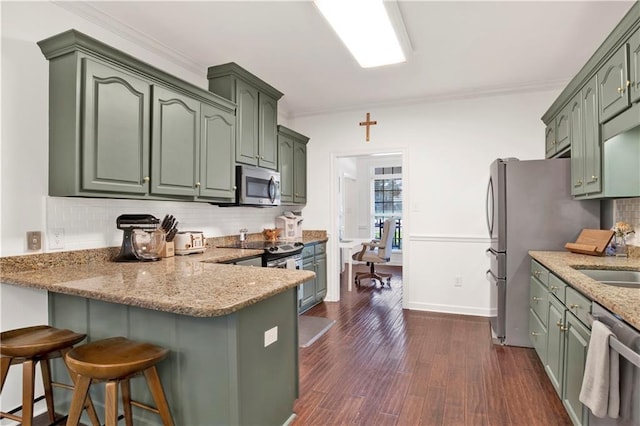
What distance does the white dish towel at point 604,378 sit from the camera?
4.50 feet

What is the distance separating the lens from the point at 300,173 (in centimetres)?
464

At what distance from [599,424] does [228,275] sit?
1918mm

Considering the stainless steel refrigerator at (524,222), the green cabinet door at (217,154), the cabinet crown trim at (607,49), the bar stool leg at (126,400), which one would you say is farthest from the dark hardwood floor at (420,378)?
the cabinet crown trim at (607,49)

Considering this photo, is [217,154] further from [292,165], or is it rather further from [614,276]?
[614,276]

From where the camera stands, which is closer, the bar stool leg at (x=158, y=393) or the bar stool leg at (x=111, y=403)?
the bar stool leg at (x=111, y=403)

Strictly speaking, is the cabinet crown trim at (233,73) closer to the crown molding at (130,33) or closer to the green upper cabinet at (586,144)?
the crown molding at (130,33)

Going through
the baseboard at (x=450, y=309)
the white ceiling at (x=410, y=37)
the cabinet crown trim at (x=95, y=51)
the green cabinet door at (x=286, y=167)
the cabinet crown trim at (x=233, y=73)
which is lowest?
the baseboard at (x=450, y=309)

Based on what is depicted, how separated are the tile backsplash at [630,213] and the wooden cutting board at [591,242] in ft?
0.79

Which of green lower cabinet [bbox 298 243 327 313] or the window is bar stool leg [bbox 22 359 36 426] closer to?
green lower cabinet [bbox 298 243 327 313]

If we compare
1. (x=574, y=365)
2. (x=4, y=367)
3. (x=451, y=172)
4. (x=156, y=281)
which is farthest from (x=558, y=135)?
(x=4, y=367)

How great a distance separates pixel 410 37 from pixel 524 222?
1.86 m

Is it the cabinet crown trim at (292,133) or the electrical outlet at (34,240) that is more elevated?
the cabinet crown trim at (292,133)

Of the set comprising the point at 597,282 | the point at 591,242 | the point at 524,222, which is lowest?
the point at 597,282

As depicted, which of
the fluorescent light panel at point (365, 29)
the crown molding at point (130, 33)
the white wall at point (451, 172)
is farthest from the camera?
the white wall at point (451, 172)
